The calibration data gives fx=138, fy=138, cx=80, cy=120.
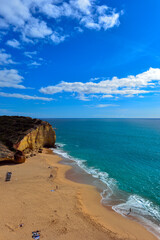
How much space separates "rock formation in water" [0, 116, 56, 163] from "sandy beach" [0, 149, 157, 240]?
799cm

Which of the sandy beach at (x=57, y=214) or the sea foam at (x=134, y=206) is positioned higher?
the sandy beach at (x=57, y=214)

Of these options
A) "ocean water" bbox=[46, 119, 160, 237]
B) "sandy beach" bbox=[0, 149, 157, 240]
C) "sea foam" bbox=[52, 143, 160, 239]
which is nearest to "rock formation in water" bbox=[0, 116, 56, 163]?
"sandy beach" bbox=[0, 149, 157, 240]

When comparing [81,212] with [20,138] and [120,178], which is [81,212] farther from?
[20,138]

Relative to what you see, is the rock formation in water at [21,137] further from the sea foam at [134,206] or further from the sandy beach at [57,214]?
the sea foam at [134,206]

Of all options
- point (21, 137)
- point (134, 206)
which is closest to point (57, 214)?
point (134, 206)

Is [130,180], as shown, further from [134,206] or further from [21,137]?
[21,137]

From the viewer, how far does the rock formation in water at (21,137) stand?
1245 inches

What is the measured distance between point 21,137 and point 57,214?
2596 centimetres

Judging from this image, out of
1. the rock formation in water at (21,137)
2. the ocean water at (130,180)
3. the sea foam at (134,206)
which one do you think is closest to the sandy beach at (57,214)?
the sea foam at (134,206)

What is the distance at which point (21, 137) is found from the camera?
3725 cm

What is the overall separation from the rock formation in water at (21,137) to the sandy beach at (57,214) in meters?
7.99

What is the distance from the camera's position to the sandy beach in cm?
1338

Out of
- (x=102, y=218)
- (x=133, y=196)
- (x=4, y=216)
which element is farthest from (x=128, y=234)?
(x=4, y=216)

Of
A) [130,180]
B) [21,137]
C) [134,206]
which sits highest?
[21,137]
